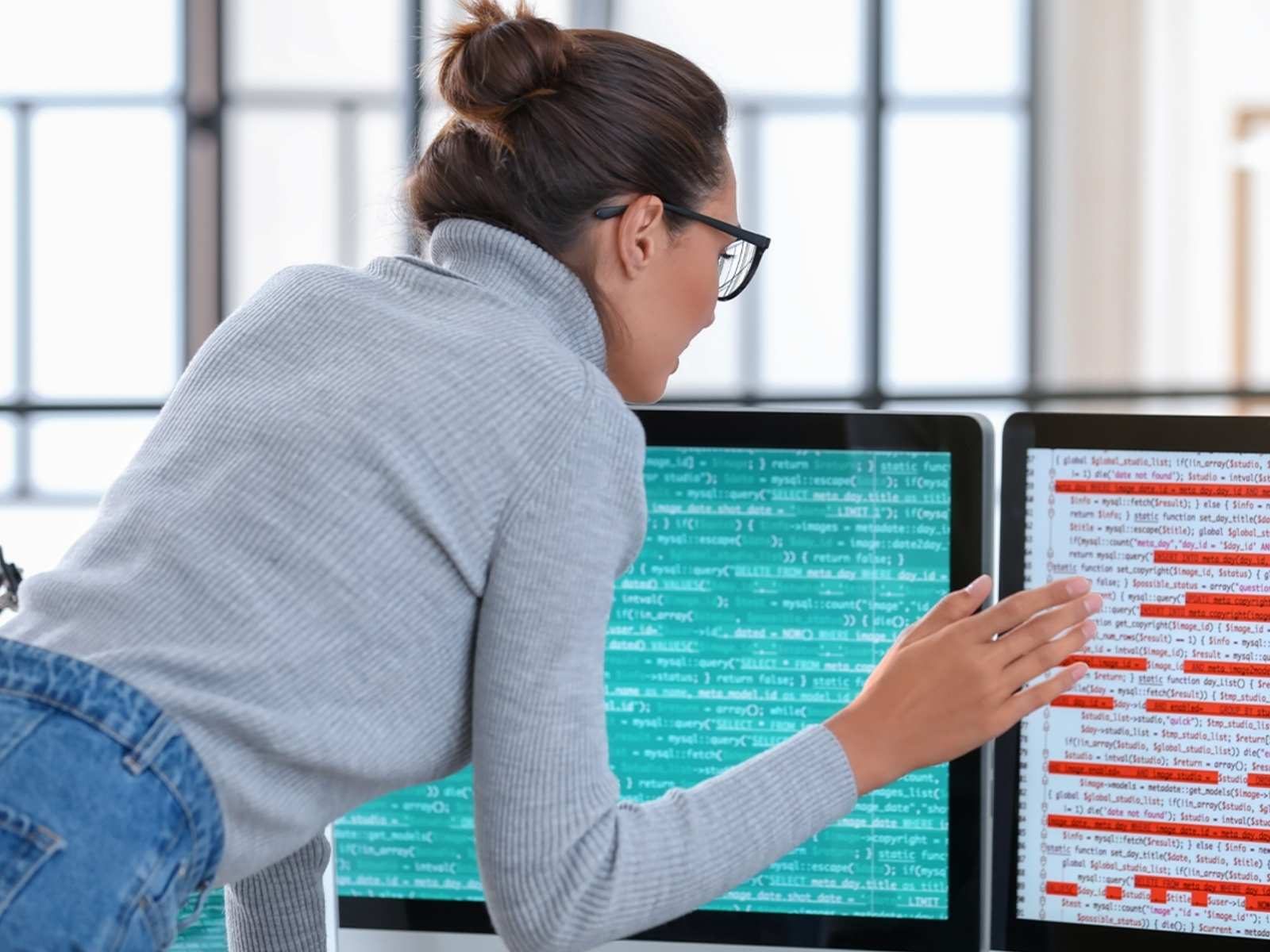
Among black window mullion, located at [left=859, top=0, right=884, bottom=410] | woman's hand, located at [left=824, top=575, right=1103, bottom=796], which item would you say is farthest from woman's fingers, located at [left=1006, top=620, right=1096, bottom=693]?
black window mullion, located at [left=859, top=0, right=884, bottom=410]

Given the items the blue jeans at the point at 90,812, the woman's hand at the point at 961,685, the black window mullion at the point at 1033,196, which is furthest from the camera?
the black window mullion at the point at 1033,196

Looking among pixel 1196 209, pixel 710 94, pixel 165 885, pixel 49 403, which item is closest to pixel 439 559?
pixel 165 885

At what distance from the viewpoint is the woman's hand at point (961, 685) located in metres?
0.78

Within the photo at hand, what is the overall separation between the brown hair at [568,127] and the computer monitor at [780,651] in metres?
0.18

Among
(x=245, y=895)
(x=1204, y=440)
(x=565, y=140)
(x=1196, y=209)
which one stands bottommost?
(x=245, y=895)

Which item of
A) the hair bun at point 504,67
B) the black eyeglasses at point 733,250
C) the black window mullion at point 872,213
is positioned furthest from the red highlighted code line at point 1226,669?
the black window mullion at point 872,213

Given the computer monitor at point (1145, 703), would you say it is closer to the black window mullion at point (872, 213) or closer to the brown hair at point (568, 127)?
the brown hair at point (568, 127)

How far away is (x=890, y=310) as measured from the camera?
346 centimetres

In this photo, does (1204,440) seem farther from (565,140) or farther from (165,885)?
(165,885)

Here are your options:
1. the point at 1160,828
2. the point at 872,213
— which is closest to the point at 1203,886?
the point at 1160,828

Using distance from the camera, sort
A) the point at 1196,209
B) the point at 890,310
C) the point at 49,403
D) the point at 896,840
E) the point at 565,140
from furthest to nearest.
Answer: the point at 1196,209, the point at 890,310, the point at 49,403, the point at 896,840, the point at 565,140

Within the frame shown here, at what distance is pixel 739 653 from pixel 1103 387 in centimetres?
285

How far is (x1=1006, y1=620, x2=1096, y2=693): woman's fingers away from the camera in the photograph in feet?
2.59

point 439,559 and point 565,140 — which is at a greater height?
point 565,140
